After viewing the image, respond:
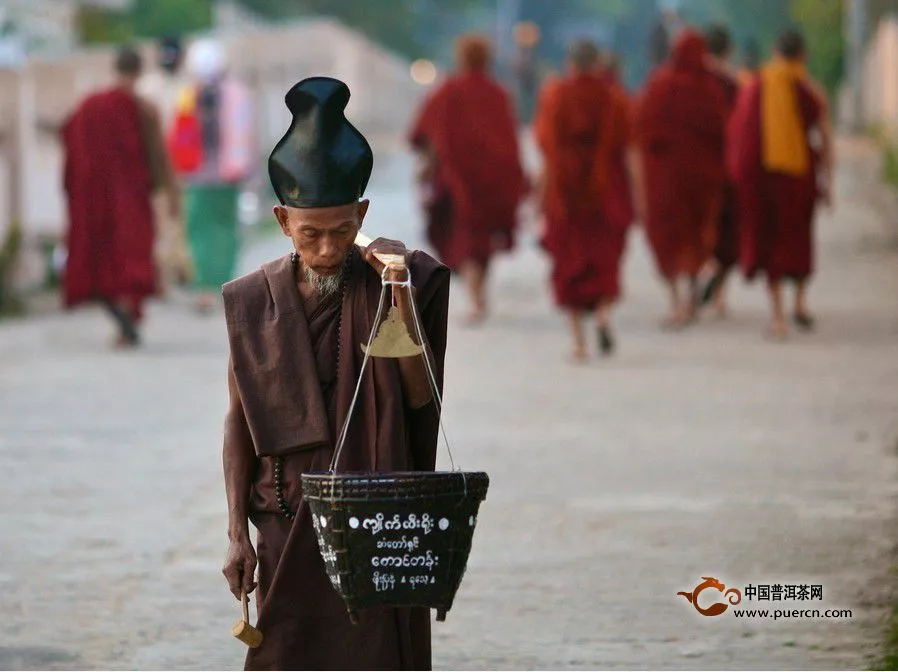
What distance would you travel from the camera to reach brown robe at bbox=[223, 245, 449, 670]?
3857 mm

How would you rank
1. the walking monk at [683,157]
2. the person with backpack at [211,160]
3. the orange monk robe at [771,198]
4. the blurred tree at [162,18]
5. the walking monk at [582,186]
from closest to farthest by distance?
1. the walking monk at [582,186]
2. the orange monk robe at [771,198]
3. the walking monk at [683,157]
4. the person with backpack at [211,160]
5. the blurred tree at [162,18]

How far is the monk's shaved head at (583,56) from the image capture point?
11.7 meters

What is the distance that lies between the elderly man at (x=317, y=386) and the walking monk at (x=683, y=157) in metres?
9.23

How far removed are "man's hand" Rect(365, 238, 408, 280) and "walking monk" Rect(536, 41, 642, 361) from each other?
25.7ft

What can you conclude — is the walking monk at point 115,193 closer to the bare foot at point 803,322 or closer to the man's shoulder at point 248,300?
the bare foot at point 803,322

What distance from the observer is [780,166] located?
12359 millimetres

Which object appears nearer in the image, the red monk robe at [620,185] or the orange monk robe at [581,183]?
the orange monk robe at [581,183]

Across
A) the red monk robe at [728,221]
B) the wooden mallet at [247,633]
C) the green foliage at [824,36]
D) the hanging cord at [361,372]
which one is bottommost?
the green foliage at [824,36]

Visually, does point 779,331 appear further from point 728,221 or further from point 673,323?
point 728,221

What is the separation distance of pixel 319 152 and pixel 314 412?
0.52 meters

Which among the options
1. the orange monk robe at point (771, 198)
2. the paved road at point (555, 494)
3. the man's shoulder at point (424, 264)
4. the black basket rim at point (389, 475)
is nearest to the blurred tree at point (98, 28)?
the paved road at point (555, 494)

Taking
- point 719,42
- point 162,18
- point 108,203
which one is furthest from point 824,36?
point 108,203

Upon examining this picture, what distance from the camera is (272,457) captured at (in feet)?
13.0

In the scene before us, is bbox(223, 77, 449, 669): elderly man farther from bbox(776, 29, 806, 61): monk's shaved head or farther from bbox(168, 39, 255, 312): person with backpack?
bbox(168, 39, 255, 312): person with backpack
